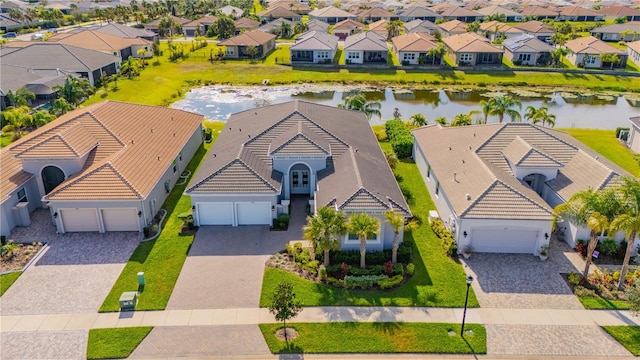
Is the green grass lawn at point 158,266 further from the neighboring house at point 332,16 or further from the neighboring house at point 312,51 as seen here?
the neighboring house at point 332,16

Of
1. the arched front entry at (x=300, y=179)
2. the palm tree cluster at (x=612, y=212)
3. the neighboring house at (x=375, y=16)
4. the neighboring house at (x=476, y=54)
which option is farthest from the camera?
the neighboring house at (x=375, y=16)

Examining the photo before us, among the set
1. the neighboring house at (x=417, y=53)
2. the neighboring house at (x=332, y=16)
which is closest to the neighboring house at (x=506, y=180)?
the neighboring house at (x=417, y=53)

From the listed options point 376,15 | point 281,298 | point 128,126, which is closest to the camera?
point 281,298

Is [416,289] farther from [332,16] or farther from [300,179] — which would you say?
[332,16]

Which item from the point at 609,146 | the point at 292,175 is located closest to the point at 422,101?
the point at 609,146

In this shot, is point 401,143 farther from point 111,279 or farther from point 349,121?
point 111,279

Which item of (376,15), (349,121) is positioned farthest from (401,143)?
(376,15)
